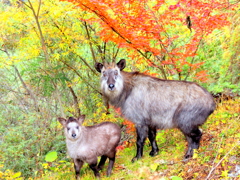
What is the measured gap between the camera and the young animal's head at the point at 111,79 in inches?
206

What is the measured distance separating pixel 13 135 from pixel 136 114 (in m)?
6.33

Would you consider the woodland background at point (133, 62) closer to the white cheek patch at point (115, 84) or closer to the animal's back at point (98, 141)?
the animal's back at point (98, 141)

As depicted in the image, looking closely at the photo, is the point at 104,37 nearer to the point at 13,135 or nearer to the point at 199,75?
the point at 199,75

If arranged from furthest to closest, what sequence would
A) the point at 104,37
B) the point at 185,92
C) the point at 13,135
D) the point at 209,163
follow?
the point at 13,135 → the point at 104,37 → the point at 185,92 → the point at 209,163

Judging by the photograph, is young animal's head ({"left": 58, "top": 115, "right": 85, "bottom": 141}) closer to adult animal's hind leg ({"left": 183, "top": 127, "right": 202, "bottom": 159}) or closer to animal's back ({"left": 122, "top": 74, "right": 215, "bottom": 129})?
animal's back ({"left": 122, "top": 74, "right": 215, "bottom": 129})

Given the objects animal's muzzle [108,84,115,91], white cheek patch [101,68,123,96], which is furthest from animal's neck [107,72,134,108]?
animal's muzzle [108,84,115,91]

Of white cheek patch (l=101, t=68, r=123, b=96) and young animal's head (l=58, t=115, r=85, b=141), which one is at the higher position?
white cheek patch (l=101, t=68, r=123, b=96)

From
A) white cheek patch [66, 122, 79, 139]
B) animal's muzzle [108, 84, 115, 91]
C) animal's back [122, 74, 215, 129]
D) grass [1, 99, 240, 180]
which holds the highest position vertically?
animal's muzzle [108, 84, 115, 91]

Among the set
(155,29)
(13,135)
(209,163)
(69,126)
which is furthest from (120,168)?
(13,135)

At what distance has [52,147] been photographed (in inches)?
372

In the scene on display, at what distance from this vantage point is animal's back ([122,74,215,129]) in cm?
502

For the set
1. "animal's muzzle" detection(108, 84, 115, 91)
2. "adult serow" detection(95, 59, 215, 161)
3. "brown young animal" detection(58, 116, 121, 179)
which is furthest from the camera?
"animal's muzzle" detection(108, 84, 115, 91)

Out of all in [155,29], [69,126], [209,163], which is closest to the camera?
[209,163]

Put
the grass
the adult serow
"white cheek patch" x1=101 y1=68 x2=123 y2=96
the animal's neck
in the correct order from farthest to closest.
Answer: the animal's neck → "white cheek patch" x1=101 y1=68 x2=123 y2=96 → the adult serow → the grass
